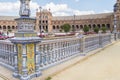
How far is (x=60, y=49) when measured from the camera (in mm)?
7344

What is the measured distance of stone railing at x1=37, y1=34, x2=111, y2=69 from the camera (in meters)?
6.26

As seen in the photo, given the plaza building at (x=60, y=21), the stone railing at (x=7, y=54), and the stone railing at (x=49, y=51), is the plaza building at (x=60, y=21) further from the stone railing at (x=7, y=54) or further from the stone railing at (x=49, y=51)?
the stone railing at (x=7, y=54)

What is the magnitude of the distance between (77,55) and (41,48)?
3687 millimetres

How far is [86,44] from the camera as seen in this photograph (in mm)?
10812

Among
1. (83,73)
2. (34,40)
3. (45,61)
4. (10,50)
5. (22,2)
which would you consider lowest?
(83,73)

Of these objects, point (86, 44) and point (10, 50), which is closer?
point (10, 50)

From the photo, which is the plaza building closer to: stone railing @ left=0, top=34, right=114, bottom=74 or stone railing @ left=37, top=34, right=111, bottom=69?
stone railing @ left=37, top=34, right=111, bottom=69

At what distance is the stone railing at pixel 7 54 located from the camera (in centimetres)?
613

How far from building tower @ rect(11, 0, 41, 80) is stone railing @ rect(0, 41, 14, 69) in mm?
754

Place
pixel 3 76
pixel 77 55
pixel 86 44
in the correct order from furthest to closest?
pixel 86 44 < pixel 77 55 < pixel 3 76

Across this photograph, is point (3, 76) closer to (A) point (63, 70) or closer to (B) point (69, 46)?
(A) point (63, 70)

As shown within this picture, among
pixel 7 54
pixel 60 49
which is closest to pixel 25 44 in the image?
pixel 7 54

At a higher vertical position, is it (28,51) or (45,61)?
(28,51)

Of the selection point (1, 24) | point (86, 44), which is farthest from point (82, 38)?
point (1, 24)
